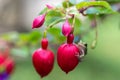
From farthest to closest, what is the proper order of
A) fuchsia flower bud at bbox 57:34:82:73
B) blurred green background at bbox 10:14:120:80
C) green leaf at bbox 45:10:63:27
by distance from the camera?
blurred green background at bbox 10:14:120:80
green leaf at bbox 45:10:63:27
fuchsia flower bud at bbox 57:34:82:73

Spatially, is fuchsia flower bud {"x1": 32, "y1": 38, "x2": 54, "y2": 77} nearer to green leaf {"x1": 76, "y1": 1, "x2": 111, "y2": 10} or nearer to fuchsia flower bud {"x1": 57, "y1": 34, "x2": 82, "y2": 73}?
fuchsia flower bud {"x1": 57, "y1": 34, "x2": 82, "y2": 73}

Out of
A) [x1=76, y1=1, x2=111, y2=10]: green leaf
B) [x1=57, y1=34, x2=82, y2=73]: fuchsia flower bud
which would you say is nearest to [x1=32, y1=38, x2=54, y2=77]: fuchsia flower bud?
[x1=57, y1=34, x2=82, y2=73]: fuchsia flower bud

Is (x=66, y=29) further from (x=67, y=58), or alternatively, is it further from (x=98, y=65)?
(x=98, y=65)

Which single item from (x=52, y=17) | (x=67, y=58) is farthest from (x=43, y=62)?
(x=52, y=17)

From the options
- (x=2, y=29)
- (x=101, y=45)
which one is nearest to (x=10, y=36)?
(x=101, y=45)

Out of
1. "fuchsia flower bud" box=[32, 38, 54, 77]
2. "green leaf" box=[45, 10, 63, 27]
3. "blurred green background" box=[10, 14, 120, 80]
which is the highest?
"green leaf" box=[45, 10, 63, 27]

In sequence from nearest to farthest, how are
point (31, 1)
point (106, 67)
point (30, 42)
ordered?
point (30, 42)
point (106, 67)
point (31, 1)

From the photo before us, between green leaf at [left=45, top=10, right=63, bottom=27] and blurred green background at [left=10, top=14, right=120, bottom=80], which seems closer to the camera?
green leaf at [left=45, top=10, right=63, bottom=27]

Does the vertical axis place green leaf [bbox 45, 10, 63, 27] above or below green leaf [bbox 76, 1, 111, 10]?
below

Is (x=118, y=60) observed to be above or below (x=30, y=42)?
below

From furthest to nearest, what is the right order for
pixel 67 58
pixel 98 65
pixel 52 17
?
pixel 98 65, pixel 52 17, pixel 67 58

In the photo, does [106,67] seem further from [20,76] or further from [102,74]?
[20,76]
